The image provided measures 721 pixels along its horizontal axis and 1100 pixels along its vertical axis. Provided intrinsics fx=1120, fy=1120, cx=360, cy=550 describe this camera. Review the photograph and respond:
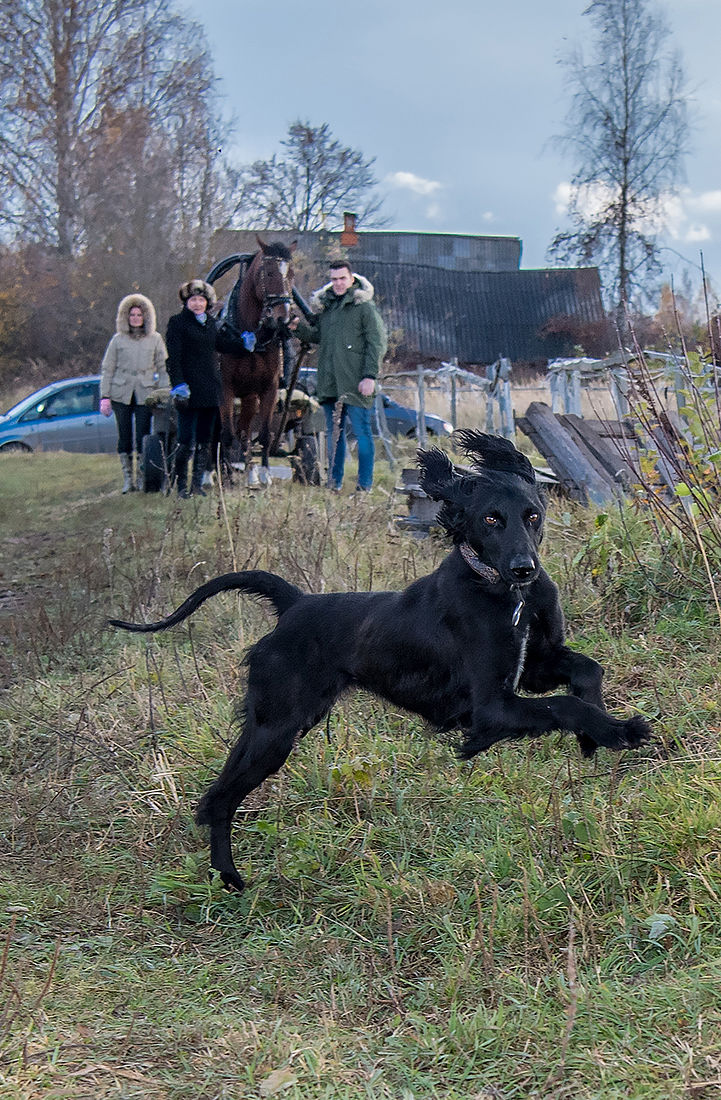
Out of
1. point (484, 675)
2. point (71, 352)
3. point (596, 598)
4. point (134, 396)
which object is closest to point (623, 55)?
point (71, 352)

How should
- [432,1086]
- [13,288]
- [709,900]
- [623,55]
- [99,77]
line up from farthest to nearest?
1. [623,55]
2. [99,77]
3. [13,288]
4. [709,900]
5. [432,1086]

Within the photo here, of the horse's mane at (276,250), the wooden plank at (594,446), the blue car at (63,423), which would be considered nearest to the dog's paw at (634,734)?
the wooden plank at (594,446)

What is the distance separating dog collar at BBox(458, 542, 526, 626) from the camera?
3.53 metres

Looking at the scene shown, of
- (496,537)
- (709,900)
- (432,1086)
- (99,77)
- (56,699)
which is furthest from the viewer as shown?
(99,77)

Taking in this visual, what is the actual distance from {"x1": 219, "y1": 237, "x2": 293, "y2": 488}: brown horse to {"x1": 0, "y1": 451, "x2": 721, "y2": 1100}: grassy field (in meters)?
4.72

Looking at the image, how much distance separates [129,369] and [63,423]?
23.6 feet

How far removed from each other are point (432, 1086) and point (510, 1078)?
0.18 m

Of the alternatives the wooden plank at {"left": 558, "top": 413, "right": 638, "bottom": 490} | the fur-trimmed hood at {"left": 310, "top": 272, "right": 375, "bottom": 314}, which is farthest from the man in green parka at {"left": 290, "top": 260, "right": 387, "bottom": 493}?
the wooden plank at {"left": 558, "top": 413, "right": 638, "bottom": 490}

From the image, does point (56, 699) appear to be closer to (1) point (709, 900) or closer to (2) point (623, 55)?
(1) point (709, 900)

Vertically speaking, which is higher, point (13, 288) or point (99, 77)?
point (99, 77)

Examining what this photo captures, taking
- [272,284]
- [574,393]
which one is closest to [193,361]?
[272,284]

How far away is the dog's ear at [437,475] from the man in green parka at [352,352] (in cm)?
657

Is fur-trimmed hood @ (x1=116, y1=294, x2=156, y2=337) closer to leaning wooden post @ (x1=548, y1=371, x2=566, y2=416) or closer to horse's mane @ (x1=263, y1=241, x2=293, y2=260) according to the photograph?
horse's mane @ (x1=263, y1=241, x2=293, y2=260)

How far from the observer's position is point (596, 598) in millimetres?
5727
